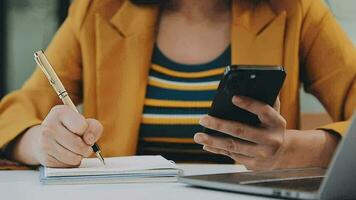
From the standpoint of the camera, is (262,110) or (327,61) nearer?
(262,110)

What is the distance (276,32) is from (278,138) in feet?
1.48

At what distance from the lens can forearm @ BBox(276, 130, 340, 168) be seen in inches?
38.7

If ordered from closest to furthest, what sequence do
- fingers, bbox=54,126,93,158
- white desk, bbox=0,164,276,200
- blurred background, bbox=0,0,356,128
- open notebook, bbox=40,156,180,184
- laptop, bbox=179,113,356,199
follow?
laptop, bbox=179,113,356,199 → white desk, bbox=0,164,276,200 → open notebook, bbox=40,156,180,184 → fingers, bbox=54,126,93,158 → blurred background, bbox=0,0,356,128

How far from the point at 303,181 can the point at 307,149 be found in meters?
0.35

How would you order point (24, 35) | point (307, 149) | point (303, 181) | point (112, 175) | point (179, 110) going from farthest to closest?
point (24, 35), point (179, 110), point (307, 149), point (112, 175), point (303, 181)

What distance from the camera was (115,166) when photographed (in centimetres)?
84

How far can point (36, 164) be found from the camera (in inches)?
40.3

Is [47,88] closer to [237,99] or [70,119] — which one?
[70,119]

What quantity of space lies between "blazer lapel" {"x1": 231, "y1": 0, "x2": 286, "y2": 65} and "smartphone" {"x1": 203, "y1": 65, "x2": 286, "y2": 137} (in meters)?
0.48

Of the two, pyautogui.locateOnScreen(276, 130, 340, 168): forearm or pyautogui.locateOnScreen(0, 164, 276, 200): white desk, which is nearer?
pyautogui.locateOnScreen(0, 164, 276, 200): white desk

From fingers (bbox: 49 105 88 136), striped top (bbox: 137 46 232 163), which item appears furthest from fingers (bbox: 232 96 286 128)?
striped top (bbox: 137 46 232 163)

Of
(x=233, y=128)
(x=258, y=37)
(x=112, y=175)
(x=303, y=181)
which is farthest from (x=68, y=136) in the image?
(x=258, y=37)

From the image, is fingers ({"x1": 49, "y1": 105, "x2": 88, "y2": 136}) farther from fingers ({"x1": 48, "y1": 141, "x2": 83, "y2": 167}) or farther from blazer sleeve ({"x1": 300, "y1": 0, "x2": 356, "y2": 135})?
blazer sleeve ({"x1": 300, "y1": 0, "x2": 356, "y2": 135})

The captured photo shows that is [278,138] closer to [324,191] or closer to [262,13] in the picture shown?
[324,191]
